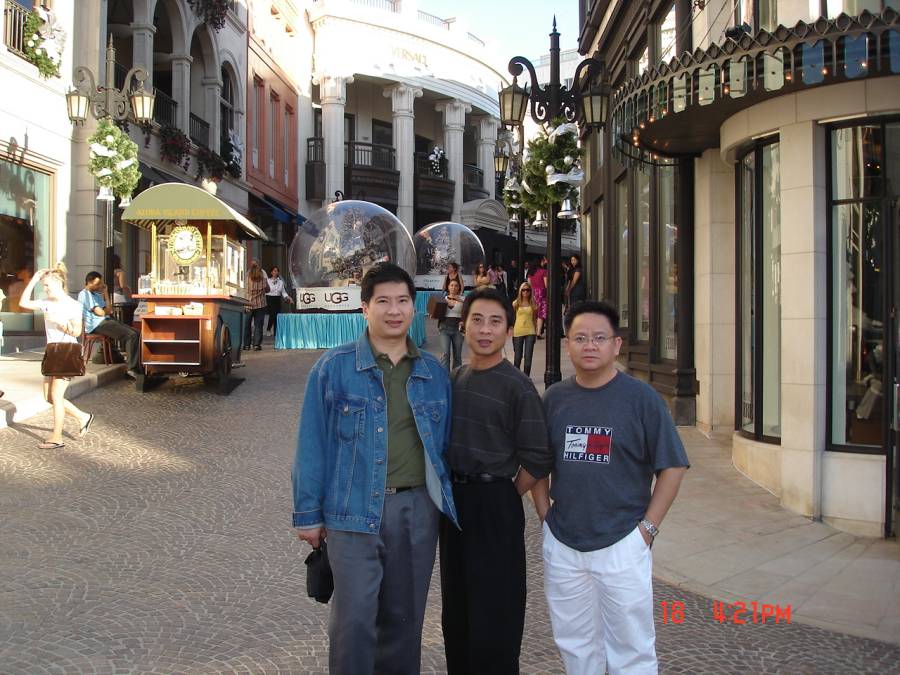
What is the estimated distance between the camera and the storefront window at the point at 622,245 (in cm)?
1448

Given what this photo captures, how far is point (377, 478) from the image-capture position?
305 centimetres

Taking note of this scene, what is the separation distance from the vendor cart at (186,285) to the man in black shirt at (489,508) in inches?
353

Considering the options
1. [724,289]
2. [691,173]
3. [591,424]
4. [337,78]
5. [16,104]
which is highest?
[337,78]

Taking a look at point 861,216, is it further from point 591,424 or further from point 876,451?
point 591,424

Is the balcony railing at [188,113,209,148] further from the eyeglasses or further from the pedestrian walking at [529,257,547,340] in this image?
the eyeglasses

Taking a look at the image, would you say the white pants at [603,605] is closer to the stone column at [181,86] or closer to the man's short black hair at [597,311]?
the man's short black hair at [597,311]

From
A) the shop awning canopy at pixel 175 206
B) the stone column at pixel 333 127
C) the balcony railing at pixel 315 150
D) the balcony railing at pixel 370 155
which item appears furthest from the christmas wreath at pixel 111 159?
the balcony railing at pixel 370 155

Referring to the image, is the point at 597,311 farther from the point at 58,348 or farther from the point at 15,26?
the point at 15,26

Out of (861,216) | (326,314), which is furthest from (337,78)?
(861,216)

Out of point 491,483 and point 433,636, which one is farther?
point 433,636

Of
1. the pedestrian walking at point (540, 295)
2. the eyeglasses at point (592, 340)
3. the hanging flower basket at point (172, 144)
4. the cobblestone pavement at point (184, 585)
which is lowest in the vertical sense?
the cobblestone pavement at point (184, 585)

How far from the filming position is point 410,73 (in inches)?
1499

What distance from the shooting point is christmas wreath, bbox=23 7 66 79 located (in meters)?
15.8

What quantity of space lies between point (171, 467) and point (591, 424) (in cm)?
568
